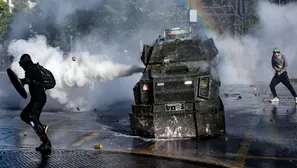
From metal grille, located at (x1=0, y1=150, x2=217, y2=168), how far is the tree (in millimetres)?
33251

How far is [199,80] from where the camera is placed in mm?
8547

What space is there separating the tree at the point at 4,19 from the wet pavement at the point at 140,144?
1144 inches

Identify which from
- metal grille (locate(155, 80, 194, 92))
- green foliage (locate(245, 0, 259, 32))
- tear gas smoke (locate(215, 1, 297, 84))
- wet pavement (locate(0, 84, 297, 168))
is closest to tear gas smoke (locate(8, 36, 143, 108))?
wet pavement (locate(0, 84, 297, 168))

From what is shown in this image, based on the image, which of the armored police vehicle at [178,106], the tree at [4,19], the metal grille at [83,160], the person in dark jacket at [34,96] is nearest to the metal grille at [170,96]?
the armored police vehicle at [178,106]

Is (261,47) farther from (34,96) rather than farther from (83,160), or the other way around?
(83,160)

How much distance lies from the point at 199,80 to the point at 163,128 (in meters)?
1.12

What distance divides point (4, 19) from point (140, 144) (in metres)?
37.9

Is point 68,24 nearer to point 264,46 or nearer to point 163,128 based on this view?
point 264,46

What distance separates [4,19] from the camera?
1697 inches

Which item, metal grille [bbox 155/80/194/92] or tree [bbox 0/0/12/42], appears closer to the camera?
metal grille [bbox 155/80/194/92]

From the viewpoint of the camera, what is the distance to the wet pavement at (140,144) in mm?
6973

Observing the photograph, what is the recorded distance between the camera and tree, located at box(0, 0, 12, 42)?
39781mm

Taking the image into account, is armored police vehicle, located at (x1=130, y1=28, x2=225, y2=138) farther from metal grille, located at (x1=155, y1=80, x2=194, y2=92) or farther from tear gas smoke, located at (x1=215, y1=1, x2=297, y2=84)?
tear gas smoke, located at (x1=215, y1=1, x2=297, y2=84)

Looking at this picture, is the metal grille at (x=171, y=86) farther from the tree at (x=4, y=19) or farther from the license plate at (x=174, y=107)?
the tree at (x=4, y=19)
